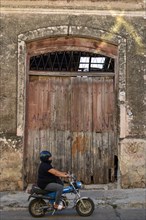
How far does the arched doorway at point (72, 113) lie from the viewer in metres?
9.25

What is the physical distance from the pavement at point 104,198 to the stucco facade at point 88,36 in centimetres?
37

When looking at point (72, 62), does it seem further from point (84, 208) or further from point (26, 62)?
point (84, 208)

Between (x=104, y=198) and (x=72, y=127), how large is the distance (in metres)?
2.21

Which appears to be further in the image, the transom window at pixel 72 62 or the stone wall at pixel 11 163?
the transom window at pixel 72 62

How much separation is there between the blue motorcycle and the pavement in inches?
23.5

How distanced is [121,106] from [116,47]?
1590mm

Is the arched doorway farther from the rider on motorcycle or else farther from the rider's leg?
the rider's leg

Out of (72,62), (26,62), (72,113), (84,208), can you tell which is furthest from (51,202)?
(72,62)

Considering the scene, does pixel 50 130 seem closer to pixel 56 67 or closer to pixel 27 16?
pixel 56 67

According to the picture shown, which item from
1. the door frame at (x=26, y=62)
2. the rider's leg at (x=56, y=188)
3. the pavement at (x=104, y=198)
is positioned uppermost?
the door frame at (x=26, y=62)

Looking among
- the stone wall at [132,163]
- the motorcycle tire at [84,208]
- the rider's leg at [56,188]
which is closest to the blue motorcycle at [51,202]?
the motorcycle tire at [84,208]

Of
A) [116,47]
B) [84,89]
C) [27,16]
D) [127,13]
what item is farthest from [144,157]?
[27,16]

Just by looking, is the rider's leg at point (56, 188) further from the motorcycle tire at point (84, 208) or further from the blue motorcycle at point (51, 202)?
the motorcycle tire at point (84, 208)

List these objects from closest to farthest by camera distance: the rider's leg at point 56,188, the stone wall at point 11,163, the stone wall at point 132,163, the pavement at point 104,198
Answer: the rider's leg at point 56,188 < the pavement at point 104,198 < the stone wall at point 11,163 < the stone wall at point 132,163
